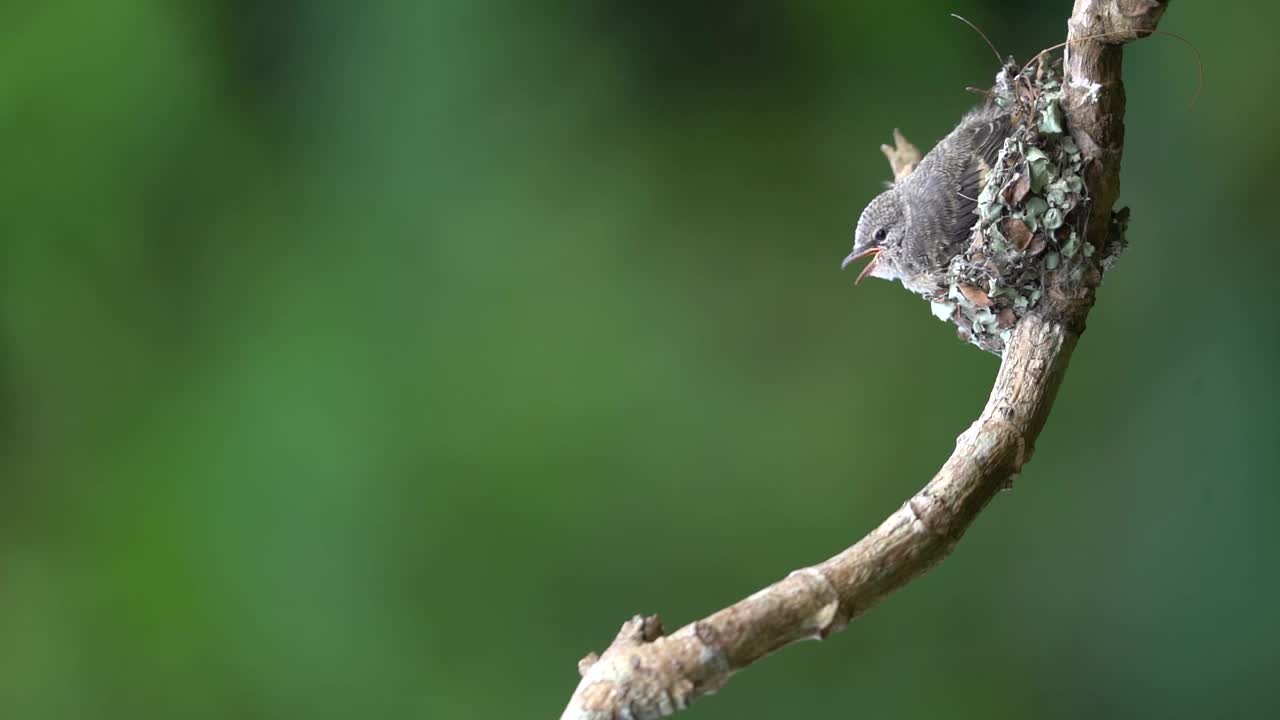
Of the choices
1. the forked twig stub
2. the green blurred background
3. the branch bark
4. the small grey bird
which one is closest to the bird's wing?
the small grey bird

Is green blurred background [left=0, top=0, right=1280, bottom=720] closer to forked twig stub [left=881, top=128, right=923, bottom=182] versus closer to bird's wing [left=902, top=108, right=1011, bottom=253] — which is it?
forked twig stub [left=881, top=128, right=923, bottom=182]

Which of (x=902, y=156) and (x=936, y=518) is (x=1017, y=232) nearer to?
(x=936, y=518)

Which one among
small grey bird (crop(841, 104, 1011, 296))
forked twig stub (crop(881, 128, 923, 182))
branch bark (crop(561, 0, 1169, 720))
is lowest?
branch bark (crop(561, 0, 1169, 720))

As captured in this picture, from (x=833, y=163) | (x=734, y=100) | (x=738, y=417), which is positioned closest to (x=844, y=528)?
(x=738, y=417)

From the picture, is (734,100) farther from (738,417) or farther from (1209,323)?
(1209,323)

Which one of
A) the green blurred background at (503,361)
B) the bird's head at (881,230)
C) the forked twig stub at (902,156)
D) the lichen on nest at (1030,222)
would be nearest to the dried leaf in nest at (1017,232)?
the lichen on nest at (1030,222)

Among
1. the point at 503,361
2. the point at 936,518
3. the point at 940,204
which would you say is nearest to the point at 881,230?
the point at 940,204

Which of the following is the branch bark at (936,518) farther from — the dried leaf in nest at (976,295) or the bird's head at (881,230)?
the bird's head at (881,230)
